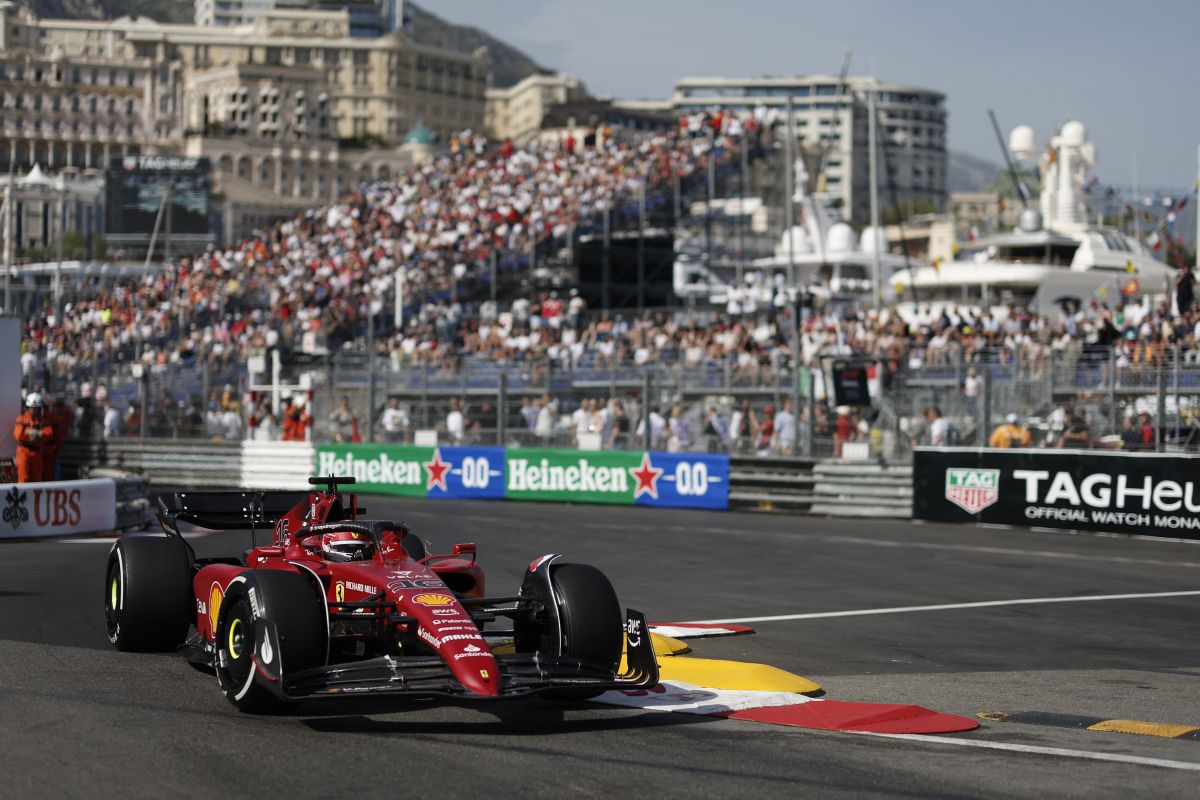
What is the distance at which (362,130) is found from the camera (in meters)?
190

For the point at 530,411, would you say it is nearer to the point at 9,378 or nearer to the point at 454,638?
the point at 9,378

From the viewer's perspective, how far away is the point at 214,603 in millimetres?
9531

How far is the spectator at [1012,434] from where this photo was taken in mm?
22094

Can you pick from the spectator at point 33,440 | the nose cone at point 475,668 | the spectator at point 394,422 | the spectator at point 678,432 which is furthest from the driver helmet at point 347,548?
the spectator at point 394,422

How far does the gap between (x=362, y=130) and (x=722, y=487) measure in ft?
561

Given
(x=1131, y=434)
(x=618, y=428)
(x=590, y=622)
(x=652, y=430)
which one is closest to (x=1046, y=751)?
(x=590, y=622)

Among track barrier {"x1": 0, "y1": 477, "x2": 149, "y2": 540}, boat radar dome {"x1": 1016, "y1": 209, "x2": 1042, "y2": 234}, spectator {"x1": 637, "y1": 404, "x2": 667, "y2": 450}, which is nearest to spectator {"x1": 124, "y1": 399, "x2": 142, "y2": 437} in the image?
track barrier {"x1": 0, "y1": 477, "x2": 149, "y2": 540}

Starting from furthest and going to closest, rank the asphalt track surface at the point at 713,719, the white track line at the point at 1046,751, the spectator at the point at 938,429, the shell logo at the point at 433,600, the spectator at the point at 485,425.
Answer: the spectator at the point at 485,425 < the spectator at the point at 938,429 < the shell logo at the point at 433,600 < the white track line at the point at 1046,751 < the asphalt track surface at the point at 713,719

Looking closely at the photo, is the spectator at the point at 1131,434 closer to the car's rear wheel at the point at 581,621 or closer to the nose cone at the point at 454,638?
the car's rear wheel at the point at 581,621

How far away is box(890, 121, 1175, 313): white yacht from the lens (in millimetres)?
46844

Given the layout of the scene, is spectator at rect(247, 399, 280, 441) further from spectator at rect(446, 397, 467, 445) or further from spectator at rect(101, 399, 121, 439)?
spectator at rect(446, 397, 467, 445)

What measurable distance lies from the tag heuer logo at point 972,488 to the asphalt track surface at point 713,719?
16.3 feet

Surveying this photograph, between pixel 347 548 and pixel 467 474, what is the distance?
18.1m

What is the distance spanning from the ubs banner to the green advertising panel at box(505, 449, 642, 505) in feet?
16.2
